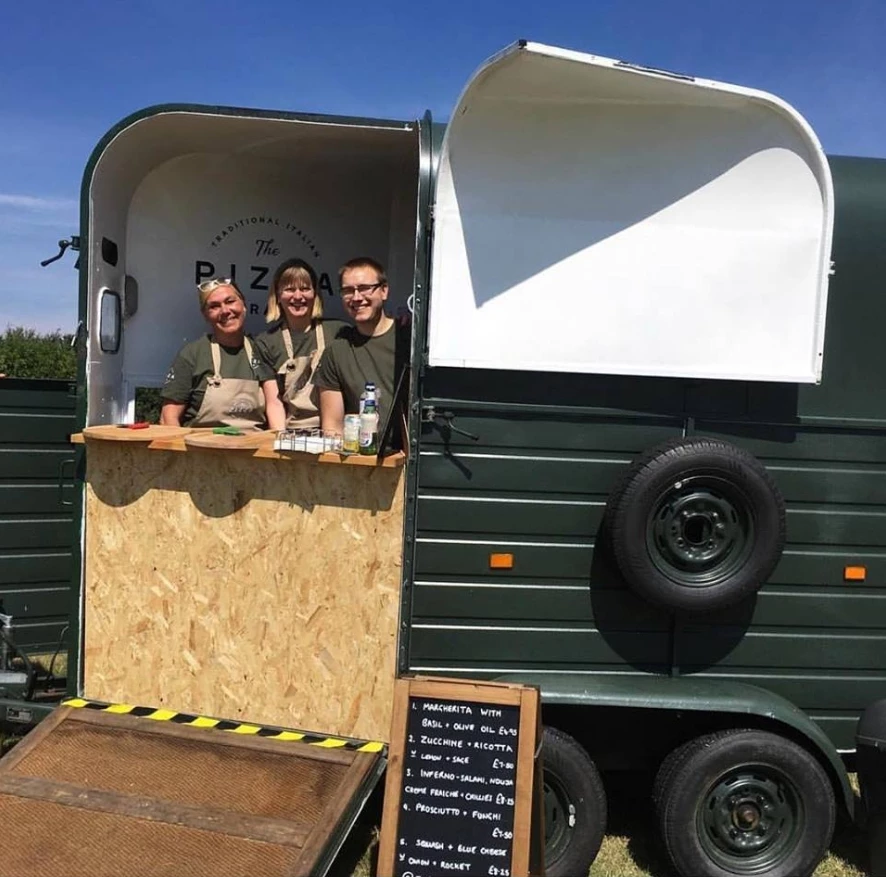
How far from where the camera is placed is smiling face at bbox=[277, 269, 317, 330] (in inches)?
168

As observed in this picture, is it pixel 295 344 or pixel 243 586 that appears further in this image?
pixel 295 344

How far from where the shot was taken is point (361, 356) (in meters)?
→ 3.74

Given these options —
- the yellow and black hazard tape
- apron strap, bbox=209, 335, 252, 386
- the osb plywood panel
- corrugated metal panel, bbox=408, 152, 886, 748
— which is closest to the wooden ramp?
the yellow and black hazard tape

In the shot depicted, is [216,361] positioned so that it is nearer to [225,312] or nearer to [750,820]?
[225,312]

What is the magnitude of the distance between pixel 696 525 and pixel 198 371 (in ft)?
8.62

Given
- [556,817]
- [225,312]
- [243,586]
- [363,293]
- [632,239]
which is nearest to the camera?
[632,239]

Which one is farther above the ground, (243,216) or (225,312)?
(243,216)

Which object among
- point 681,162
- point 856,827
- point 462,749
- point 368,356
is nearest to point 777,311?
point 681,162

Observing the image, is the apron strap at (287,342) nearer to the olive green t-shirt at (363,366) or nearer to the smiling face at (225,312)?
the smiling face at (225,312)

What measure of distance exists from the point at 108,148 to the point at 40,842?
2954 millimetres

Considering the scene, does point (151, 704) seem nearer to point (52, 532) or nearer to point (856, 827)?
point (52, 532)

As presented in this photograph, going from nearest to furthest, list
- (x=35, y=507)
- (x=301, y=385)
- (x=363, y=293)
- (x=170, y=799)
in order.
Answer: (x=170, y=799)
(x=363, y=293)
(x=301, y=385)
(x=35, y=507)

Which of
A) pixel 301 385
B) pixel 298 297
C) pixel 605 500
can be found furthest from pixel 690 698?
pixel 298 297

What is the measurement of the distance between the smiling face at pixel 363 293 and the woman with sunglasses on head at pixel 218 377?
806 mm
